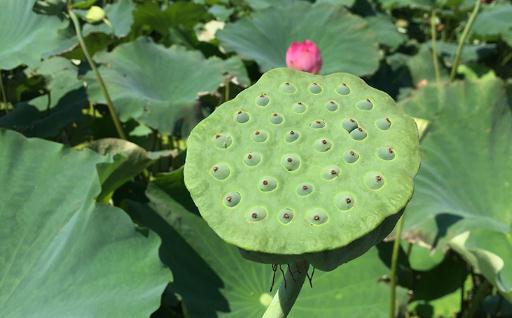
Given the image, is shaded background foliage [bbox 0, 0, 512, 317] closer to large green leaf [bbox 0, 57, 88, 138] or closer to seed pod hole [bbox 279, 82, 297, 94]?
large green leaf [bbox 0, 57, 88, 138]

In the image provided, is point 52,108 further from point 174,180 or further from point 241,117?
point 241,117

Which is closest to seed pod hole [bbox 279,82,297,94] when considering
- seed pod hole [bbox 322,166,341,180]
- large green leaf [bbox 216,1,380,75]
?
seed pod hole [bbox 322,166,341,180]

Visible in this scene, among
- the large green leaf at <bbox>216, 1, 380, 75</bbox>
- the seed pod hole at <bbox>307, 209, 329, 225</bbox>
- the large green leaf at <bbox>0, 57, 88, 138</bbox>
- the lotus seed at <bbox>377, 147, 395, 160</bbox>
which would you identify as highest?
the lotus seed at <bbox>377, 147, 395, 160</bbox>

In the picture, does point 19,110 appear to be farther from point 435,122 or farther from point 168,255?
point 435,122

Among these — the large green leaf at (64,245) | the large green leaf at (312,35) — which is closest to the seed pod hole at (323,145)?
the large green leaf at (64,245)

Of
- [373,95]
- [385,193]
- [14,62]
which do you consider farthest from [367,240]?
[14,62]

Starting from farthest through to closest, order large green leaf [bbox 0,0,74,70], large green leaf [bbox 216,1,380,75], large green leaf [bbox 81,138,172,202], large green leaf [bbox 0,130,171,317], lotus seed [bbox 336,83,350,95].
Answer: large green leaf [bbox 216,1,380,75]
large green leaf [bbox 0,0,74,70]
large green leaf [bbox 81,138,172,202]
large green leaf [bbox 0,130,171,317]
lotus seed [bbox 336,83,350,95]
